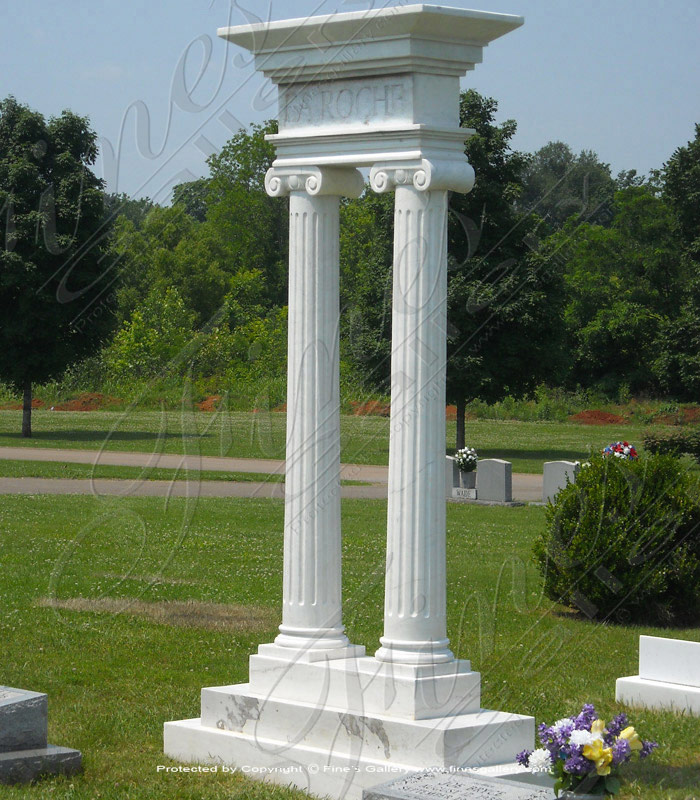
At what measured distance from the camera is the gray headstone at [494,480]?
2470 cm

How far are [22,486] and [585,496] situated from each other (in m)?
14.8

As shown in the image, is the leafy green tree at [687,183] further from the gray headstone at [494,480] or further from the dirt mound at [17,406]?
the dirt mound at [17,406]

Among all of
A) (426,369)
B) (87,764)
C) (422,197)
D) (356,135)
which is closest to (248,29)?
(356,135)

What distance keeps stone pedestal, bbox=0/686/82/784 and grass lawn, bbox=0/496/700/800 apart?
0.14 metres

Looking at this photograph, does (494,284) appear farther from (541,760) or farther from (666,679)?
(541,760)

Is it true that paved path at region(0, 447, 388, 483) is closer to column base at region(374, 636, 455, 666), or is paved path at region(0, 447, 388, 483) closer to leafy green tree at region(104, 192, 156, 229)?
leafy green tree at region(104, 192, 156, 229)

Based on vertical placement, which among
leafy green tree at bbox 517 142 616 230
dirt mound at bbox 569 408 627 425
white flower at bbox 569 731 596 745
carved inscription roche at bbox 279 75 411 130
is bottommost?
white flower at bbox 569 731 596 745

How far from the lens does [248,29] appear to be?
7.95m

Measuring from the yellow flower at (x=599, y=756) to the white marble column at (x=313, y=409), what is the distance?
2.20 m

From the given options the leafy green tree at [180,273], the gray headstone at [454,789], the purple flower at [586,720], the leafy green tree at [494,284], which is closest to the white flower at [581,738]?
the purple flower at [586,720]

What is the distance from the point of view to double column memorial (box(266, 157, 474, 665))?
732cm

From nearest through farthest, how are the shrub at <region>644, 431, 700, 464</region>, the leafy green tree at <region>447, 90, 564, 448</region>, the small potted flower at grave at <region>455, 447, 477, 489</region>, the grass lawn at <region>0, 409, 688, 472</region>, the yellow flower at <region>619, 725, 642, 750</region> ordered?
the yellow flower at <region>619, 725, 642, 750</region>, the small potted flower at grave at <region>455, 447, 477, 489</region>, the shrub at <region>644, 431, 700, 464</region>, the leafy green tree at <region>447, 90, 564, 448</region>, the grass lawn at <region>0, 409, 688, 472</region>

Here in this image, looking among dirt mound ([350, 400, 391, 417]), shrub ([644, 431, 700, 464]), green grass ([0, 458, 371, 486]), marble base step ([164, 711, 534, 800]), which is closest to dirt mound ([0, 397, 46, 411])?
dirt mound ([350, 400, 391, 417])

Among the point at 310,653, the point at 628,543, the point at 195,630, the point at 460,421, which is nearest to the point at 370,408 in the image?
the point at 460,421
